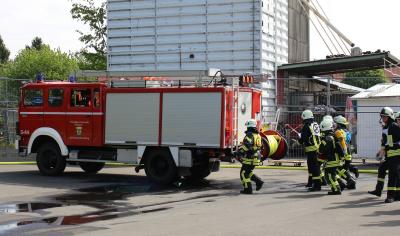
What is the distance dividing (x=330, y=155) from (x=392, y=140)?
1.53m

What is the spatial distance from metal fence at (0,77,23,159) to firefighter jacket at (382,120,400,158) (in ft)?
45.6

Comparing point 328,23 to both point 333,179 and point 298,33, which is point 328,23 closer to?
point 298,33

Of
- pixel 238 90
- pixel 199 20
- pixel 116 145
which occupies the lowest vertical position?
pixel 116 145

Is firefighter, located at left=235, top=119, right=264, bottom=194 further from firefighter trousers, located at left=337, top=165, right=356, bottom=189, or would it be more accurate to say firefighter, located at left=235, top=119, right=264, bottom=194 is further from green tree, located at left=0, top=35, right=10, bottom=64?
green tree, located at left=0, top=35, right=10, bottom=64

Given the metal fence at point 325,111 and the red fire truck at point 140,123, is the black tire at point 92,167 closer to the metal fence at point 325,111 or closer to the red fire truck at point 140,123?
the red fire truck at point 140,123

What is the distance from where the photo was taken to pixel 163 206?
10445 millimetres

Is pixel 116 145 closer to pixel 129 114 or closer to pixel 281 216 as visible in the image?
pixel 129 114

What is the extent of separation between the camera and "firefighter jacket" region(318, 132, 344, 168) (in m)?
11.7

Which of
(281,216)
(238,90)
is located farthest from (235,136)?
(281,216)

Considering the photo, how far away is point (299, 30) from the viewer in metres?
22.6

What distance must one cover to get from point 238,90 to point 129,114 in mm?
2604

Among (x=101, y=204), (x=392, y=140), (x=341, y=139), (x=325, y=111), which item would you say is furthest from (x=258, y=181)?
(x=325, y=111)

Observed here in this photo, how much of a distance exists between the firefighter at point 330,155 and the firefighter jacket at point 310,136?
0.40m

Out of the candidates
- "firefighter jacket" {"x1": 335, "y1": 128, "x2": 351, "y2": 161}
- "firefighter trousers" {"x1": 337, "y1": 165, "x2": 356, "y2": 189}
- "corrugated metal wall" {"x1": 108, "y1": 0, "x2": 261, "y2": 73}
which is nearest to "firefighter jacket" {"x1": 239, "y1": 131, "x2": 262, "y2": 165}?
"firefighter jacket" {"x1": 335, "y1": 128, "x2": 351, "y2": 161}
